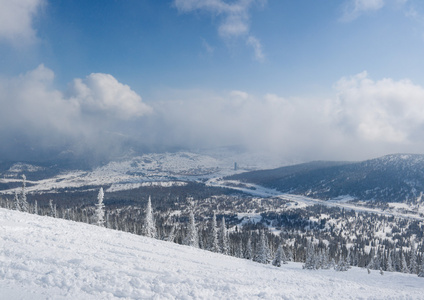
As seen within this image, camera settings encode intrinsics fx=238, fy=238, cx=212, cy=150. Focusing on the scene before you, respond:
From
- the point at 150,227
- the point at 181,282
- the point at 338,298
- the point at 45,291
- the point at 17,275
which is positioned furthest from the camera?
the point at 150,227

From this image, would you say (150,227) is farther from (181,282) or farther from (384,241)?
(384,241)

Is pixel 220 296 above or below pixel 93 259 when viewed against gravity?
below

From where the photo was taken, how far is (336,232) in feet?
653

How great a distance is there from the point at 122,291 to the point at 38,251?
1081 cm

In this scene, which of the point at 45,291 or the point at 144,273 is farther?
the point at 144,273

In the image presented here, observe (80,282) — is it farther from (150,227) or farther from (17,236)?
(150,227)

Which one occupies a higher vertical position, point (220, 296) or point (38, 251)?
point (38, 251)

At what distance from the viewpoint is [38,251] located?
68.8 ft

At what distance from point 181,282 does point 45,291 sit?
374 inches

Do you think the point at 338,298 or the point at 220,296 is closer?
the point at 220,296

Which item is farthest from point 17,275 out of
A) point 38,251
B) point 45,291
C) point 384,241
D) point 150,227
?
point 384,241

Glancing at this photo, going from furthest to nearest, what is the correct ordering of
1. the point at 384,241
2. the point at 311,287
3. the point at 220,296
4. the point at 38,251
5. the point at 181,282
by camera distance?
the point at 384,241 → the point at 311,287 → the point at 38,251 → the point at 181,282 → the point at 220,296

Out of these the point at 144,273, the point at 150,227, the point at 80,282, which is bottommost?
the point at 150,227

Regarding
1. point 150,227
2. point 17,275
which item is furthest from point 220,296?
point 150,227
